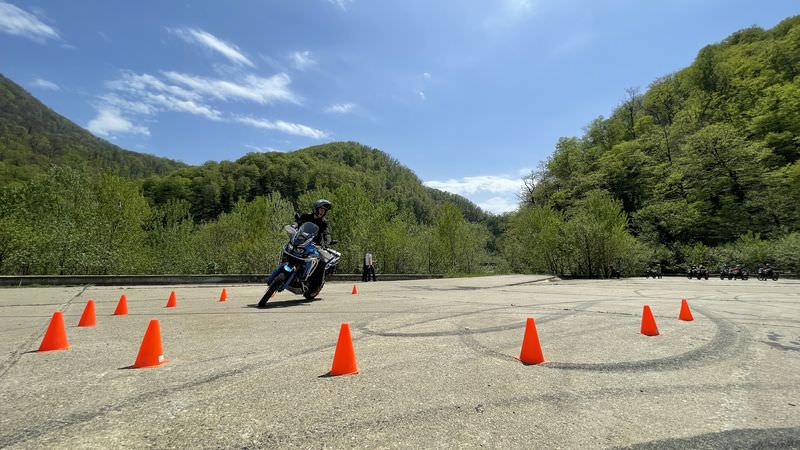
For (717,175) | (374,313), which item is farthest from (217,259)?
(717,175)

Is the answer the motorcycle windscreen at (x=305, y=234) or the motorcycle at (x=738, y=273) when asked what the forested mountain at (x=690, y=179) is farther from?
the motorcycle windscreen at (x=305, y=234)

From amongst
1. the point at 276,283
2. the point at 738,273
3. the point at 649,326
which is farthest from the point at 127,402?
the point at 738,273

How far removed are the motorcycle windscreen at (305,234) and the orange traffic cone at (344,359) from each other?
5.19m

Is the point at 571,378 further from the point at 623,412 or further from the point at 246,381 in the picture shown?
the point at 246,381

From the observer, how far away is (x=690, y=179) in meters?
50.3

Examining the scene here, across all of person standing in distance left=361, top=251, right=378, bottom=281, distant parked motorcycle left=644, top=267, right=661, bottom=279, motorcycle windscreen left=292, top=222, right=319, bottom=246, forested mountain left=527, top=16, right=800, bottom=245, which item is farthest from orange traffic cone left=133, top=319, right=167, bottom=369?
forested mountain left=527, top=16, right=800, bottom=245

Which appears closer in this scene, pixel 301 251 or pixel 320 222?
pixel 301 251

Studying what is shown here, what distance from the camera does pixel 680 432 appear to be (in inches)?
93.9

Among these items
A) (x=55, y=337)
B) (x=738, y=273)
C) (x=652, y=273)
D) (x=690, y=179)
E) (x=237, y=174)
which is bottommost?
(x=652, y=273)

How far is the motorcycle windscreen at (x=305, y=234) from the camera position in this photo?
8.54 meters

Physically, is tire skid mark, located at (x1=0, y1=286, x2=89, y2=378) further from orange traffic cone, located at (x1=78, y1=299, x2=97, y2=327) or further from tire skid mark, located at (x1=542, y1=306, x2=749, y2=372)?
tire skid mark, located at (x1=542, y1=306, x2=749, y2=372)

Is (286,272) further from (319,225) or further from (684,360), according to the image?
(684,360)

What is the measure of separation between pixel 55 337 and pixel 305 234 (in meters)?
4.71

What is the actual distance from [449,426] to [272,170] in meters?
117
